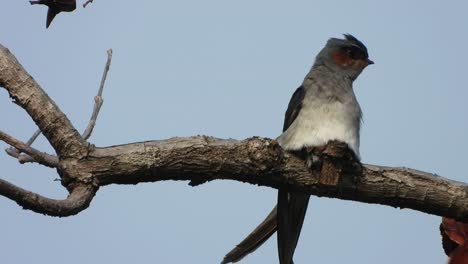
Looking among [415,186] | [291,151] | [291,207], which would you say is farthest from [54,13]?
[291,207]

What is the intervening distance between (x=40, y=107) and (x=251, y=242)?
6.82 feet

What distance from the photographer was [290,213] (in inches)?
274

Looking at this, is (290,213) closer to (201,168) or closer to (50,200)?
(201,168)

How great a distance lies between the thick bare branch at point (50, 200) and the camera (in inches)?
148

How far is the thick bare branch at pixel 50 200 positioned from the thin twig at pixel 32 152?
9.3 inches

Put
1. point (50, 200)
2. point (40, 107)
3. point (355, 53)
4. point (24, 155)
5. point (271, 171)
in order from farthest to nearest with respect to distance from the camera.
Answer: point (355, 53) → point (271, 171) → point (40, 107) → point (24, 155) → point (50, 200)

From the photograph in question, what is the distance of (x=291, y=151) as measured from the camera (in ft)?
20.3

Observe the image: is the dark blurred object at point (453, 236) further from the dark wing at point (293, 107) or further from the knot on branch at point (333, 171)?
the dark wing at point (293, 107)

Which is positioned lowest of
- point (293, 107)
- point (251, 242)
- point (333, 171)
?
point (251, 242)

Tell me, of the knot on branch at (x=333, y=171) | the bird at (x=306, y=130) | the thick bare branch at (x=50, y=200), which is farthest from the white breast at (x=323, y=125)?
the thick bare branch at (x=50, y=200)

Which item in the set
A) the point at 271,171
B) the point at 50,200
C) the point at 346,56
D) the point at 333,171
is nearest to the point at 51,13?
the point at 50,200

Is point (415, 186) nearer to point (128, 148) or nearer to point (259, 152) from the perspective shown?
point (259, 152)

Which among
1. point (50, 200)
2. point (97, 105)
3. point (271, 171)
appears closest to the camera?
point (50, 200)

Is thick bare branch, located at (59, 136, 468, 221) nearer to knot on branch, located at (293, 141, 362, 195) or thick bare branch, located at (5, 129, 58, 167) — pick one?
knot on branch, located at (293, 141, 362, 195)
